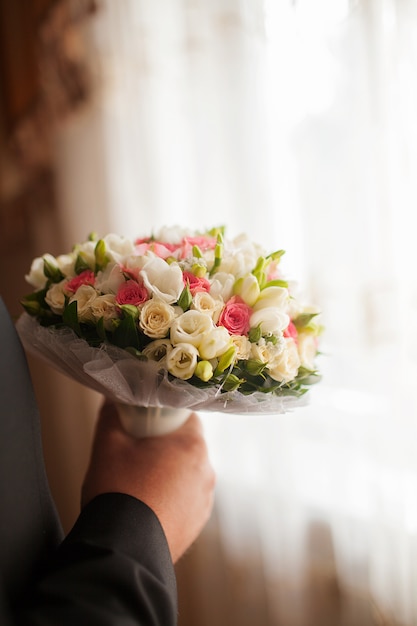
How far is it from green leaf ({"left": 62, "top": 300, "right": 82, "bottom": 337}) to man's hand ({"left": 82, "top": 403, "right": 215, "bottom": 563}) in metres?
0.20

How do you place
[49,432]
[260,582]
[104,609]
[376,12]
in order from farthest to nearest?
[49,432] < [260,582] < [376,12] < [104,609]

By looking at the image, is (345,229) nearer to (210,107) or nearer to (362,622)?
(210,107)

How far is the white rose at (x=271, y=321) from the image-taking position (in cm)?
68

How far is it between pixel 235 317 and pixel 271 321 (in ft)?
0.15

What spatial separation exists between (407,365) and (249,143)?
1.84 ft

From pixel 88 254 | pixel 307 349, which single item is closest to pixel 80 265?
pixel 88 254

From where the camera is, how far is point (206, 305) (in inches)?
26.4

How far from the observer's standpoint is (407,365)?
0.92 metres

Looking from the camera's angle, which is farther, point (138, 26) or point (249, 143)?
point (138, 26)

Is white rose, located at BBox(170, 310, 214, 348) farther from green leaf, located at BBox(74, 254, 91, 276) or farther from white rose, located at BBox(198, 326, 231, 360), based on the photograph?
green leaf, located at BBox(74, 254, 91, 276)

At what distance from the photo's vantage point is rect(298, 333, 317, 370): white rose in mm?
745

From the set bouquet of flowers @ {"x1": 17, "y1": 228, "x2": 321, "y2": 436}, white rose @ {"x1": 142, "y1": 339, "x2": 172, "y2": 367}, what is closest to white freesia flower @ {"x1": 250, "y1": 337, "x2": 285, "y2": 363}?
bouquet of flowers @ {"x1": 17, "y1": 228, "x2": 321, "y2": 436}

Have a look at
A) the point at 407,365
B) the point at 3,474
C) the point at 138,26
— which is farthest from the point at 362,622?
the point at 138,26

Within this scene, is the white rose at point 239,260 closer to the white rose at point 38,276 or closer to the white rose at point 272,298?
the white rose at point 272,298
